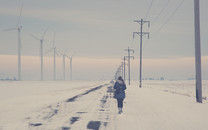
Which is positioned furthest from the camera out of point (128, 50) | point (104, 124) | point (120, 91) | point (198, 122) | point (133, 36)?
point (128, 50)

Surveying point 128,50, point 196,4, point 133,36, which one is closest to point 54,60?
point 128,50

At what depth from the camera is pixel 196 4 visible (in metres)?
20.0

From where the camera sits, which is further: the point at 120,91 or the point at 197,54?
the point at 197,54

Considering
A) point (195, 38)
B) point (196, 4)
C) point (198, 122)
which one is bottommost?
point (198, 122)

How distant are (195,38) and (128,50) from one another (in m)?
76.1

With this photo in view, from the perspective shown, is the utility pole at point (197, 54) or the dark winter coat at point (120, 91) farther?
the utility pole at point (197, 54)

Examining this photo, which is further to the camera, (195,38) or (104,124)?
(195,38)

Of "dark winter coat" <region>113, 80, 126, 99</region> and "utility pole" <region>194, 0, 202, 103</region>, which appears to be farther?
"utility pole" <region>194, 0, 202, 103</region>

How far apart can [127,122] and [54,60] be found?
100 metres

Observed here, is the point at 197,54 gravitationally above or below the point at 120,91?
above

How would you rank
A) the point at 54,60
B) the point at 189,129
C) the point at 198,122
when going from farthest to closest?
1. the point at 54,60
2. the point at 198,122
3. the point at 189,129

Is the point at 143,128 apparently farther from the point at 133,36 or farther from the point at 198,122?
the point at 133,36

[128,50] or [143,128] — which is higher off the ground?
[128,50]

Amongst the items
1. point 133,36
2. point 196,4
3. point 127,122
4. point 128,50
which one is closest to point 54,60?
point 128,50
